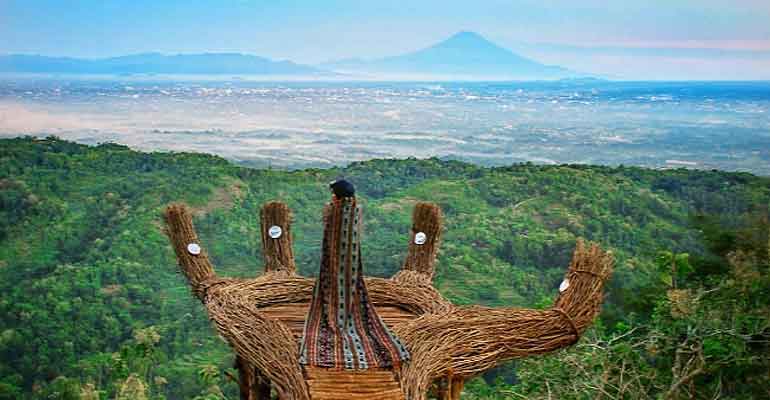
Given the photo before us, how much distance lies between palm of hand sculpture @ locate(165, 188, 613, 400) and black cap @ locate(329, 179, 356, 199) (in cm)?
10

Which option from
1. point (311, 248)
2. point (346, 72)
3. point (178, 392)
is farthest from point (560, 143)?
point (178, 392)

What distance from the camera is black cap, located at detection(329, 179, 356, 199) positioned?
3.42 metres

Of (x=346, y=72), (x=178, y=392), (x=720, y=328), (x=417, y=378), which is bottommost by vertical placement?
(x=178, y=392)

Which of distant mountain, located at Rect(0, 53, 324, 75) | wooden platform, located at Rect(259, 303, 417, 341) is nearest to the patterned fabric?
wooden platform, located at Rect(259, 303, 417, 341)

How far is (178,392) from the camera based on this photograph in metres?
7.40

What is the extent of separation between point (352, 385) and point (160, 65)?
1168 cm

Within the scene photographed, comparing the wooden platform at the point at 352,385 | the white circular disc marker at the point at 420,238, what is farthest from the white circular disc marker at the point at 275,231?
the wooden platform at the point at 352,385

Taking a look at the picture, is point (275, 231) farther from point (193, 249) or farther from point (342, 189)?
point (342, 189)

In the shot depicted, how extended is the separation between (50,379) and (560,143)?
7.69 metres

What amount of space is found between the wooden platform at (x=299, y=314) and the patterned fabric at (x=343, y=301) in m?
0.26

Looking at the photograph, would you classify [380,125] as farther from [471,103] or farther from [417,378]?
[417,378]

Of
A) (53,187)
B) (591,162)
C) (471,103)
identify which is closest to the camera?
(53,187)

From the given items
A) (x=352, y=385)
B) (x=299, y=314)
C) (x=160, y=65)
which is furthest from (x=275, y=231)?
(x=160, y=65)

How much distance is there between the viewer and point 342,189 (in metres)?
3.42
